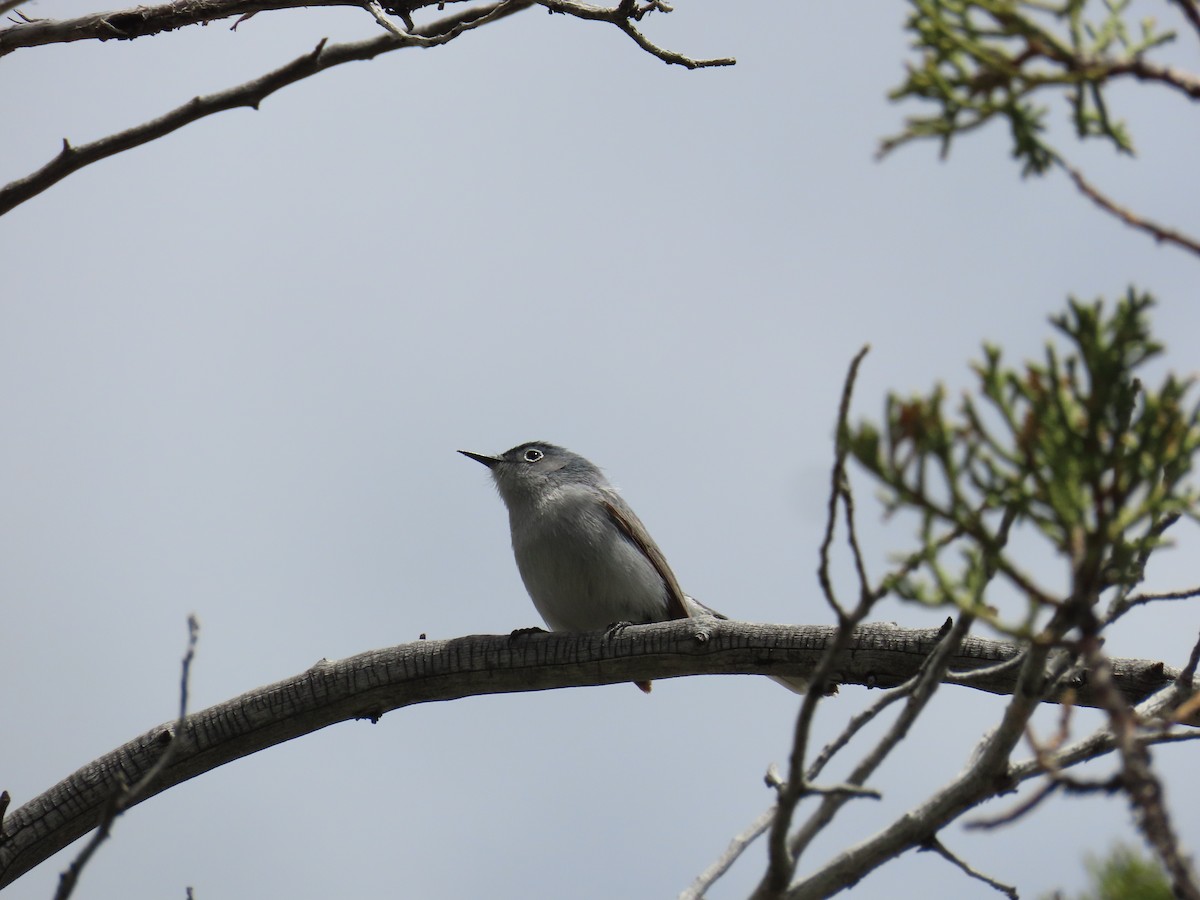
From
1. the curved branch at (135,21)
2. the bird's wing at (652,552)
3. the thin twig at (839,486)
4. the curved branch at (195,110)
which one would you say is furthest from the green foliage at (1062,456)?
the bird's wing at (652,552)

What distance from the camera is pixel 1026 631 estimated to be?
7.92 ft

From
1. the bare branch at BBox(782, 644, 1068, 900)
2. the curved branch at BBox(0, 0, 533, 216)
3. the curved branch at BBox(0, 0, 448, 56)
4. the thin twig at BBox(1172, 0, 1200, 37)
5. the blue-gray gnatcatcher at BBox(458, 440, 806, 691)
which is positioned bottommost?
the bare branch at BBox(782, 644, 1068, 900)

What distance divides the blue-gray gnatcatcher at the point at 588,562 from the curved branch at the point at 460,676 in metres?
1.92

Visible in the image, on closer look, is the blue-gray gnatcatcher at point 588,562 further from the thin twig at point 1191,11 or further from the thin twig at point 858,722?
the thin twig at point 1191,11

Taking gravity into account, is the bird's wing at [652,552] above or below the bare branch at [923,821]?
above

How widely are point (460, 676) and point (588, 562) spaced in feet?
7.72

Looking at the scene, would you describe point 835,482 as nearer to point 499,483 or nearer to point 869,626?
point 869,626

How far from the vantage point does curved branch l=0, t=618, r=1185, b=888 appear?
4.74m

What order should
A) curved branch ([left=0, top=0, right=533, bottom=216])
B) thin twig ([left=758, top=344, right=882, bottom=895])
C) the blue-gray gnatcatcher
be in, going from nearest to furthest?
1. thin twig ([left=758, top=344, right=882, bottom=895])
2. curved branch ([left=0, top=0, right=533, bottom=216])
3. the blue-gray gnatcatcher

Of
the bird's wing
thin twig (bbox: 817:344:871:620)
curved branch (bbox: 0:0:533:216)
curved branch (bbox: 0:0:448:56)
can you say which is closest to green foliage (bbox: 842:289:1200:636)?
thin twig (bbox: 817:344:871:620)

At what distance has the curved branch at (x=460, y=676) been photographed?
187 inches

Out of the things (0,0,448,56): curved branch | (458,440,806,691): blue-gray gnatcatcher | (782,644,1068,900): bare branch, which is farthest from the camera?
(458,440,806,691): blue-gray gnatcatcher

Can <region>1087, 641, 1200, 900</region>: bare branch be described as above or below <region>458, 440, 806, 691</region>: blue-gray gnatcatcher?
below

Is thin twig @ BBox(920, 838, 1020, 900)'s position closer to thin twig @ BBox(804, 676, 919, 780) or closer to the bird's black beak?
thin twig @ BBox(804, 676, 919, 780)
